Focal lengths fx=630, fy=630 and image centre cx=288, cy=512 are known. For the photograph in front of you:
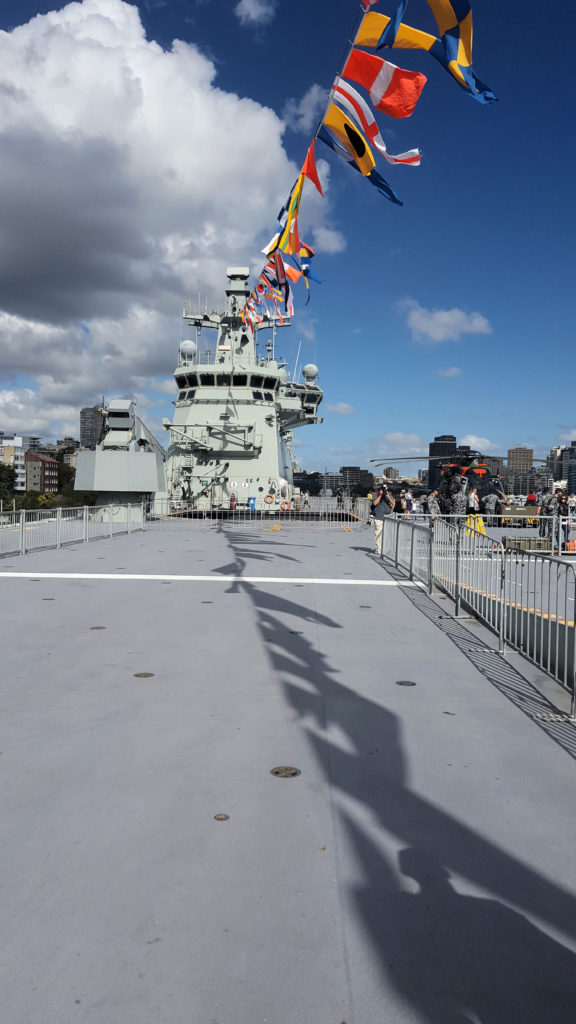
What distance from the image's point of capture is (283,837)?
2.57 meters

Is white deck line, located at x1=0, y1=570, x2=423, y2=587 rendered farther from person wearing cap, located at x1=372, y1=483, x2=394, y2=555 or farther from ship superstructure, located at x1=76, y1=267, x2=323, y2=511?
ship superstructure, located at x1=76, y1=267, x2=323, y2=511

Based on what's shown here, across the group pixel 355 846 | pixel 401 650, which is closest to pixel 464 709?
pixel 401 650

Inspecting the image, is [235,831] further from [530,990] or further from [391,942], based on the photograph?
[530,990]

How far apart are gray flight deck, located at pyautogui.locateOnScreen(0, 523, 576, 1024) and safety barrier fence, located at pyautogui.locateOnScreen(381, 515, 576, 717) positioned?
396mm

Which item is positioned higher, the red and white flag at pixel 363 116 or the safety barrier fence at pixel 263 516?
the red and white flag at pixel 363 116

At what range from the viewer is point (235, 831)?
260cm

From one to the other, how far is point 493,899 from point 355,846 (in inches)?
21.2

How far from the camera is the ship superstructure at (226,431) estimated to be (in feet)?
87.9

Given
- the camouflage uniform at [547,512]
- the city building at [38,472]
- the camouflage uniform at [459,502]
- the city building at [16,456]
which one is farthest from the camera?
the city building at [38,472]

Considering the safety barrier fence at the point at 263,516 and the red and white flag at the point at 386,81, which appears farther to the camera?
the safety barrier fence at the point at 263,516

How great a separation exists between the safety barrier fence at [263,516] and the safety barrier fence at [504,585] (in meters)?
10.6

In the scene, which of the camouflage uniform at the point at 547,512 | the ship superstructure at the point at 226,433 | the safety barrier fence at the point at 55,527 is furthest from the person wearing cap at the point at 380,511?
the ship superstructure at the point at 226,433

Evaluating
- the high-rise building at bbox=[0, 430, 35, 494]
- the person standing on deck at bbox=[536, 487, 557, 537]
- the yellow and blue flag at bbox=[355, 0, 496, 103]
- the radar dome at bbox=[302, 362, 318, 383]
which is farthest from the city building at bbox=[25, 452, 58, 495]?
the yellow and blue flag at bbox=[355, 0, 496, 103]

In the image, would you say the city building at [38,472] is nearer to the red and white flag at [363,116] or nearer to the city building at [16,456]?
the city building at [16,456]
